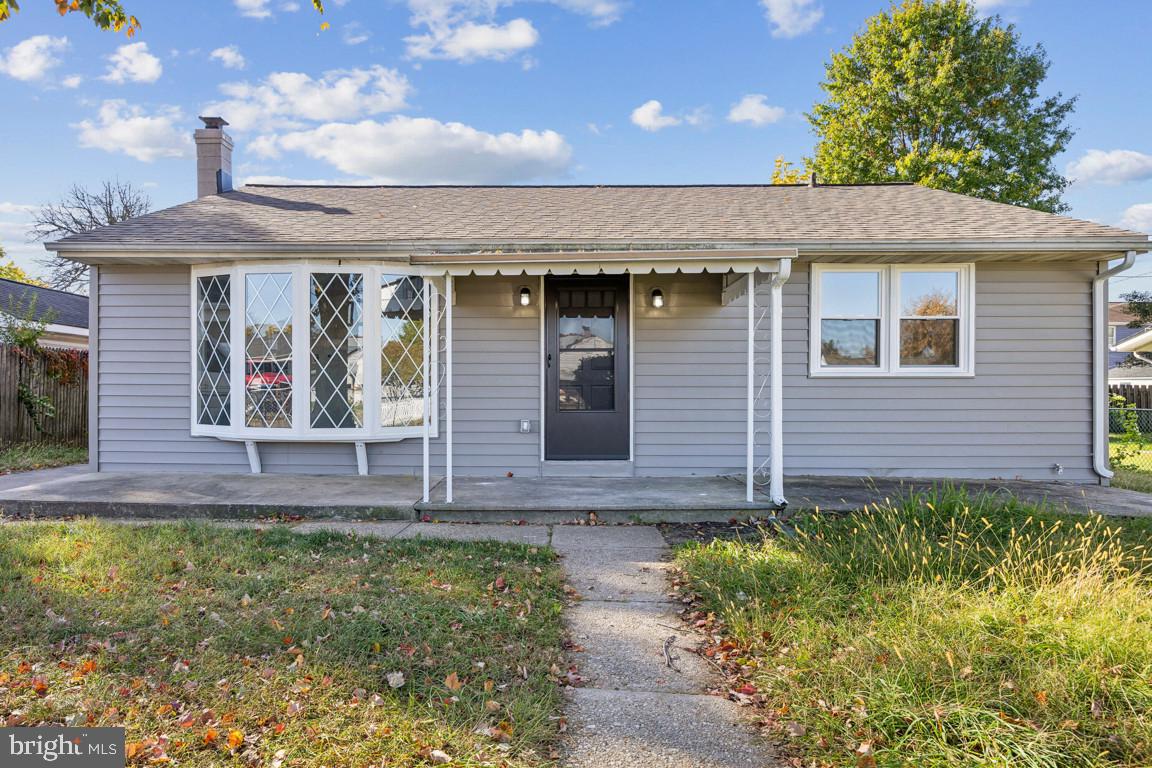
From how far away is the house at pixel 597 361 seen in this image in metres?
6.17

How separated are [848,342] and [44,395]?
1116cm

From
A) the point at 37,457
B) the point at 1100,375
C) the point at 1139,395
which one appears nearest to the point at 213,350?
the point at 37,457

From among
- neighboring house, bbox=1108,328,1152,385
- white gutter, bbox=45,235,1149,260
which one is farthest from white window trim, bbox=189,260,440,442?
neighboring house, bbox=1108,328,1152,385

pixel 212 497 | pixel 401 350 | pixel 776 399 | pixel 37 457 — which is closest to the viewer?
pixel 776 399

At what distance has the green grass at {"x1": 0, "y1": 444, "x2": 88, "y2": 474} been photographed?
22.8 ft

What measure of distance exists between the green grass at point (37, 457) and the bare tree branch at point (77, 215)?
18.9 metres

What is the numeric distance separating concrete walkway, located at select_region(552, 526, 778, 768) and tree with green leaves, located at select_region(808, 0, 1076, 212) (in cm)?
1803

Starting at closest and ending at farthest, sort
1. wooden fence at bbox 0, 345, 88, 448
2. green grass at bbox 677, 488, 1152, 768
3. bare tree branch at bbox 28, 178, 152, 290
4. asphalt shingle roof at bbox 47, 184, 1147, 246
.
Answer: green grass at bbox 677, 488, 1152, 768, asphalt shingle roof at bbox 47, 184, 1147, 246, wooden fence at bbox 0, 345, 88, 448, bare tree branch at bbox 28, 178, 152, 290

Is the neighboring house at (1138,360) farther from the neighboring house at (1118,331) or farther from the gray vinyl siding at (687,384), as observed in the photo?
the gray vinyl siding at (687,384)

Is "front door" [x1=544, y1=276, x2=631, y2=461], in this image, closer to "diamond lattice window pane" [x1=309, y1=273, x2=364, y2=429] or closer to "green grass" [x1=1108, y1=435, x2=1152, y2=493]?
"diamond lattice window pane" [x1=309, y1=273, x2=364, y2=429]

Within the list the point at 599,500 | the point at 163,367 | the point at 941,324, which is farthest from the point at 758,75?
the point at 163,367

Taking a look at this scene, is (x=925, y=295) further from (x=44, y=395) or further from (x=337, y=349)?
(x=44, y=395)

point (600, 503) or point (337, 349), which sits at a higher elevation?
point (337, 349)

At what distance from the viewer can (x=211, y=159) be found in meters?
8.25
